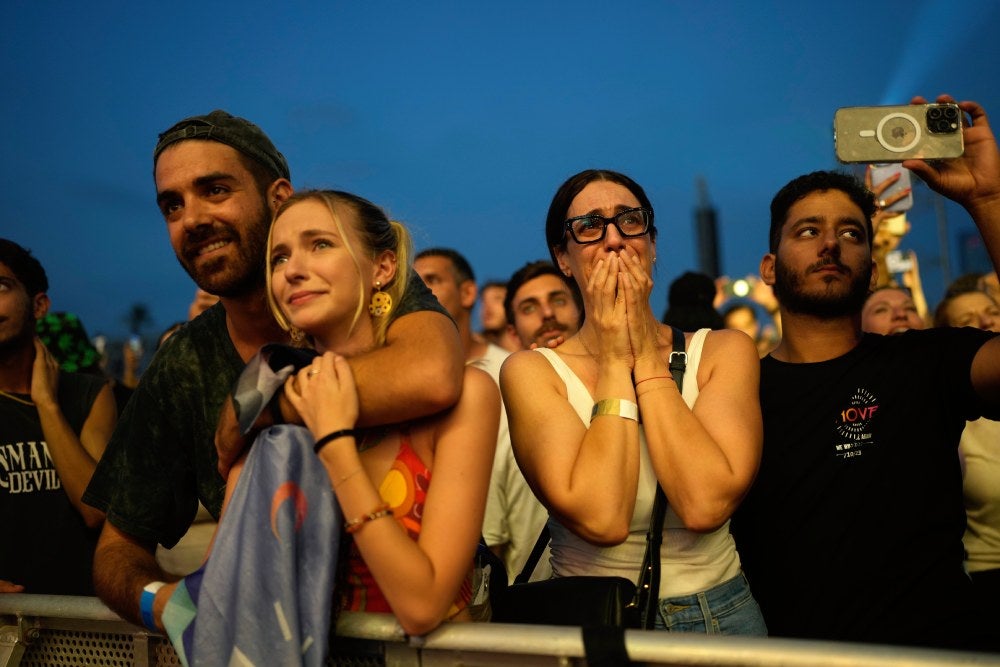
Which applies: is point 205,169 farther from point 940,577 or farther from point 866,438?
point 940,577

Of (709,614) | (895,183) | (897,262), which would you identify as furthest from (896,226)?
(709,614)

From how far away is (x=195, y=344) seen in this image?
9.48ft

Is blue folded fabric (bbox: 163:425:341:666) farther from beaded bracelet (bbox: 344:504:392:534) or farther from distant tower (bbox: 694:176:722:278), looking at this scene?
distant tower (bbox: 694:176:722:278)

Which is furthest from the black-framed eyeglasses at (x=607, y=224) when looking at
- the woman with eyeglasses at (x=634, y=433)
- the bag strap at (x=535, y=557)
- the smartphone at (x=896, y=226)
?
the smartphone at (x=896, y=226)

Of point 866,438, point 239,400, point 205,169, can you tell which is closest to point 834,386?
point 866,438

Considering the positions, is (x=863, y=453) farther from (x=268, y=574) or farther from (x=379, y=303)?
(x=268, y=574)

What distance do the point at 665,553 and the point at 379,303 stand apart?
1.10m

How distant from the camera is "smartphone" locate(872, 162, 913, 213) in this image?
4.45 meters

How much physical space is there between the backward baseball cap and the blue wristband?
1450 millimetres

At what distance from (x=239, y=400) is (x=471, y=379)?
567 mm

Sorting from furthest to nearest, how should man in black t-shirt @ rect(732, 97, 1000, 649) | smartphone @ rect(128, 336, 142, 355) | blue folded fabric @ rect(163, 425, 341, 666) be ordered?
smartphone @ rect(128, 336, 142, 355) → man in black t-shirt @ rect(732, 97, 1000, 649) → blue folded fabric @ rect(163, 425, 341, 666)

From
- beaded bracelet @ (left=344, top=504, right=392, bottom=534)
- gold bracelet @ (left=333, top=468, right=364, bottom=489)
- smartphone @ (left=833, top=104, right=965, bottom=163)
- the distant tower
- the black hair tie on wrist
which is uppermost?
the distant tower

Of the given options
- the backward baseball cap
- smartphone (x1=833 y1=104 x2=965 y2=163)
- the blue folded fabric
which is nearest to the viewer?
the blue folded fabric

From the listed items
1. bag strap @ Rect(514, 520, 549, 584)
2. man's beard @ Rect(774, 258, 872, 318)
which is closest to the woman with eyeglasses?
bag strap @ Rect(514, 520, 549, 584)
